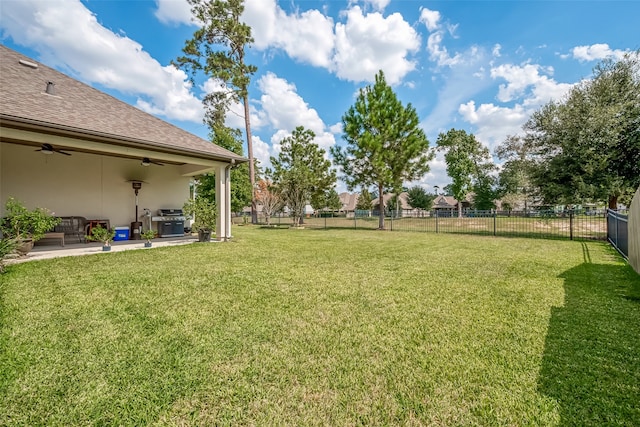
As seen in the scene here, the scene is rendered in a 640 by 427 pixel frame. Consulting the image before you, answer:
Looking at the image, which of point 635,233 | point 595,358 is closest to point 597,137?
point 635,233

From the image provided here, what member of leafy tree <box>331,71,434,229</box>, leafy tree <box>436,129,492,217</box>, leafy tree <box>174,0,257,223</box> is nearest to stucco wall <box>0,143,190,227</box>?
leafy tree <box>174,0,257,223</box>

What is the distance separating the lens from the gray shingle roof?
5512 mm

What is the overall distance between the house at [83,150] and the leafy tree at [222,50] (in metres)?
9.21

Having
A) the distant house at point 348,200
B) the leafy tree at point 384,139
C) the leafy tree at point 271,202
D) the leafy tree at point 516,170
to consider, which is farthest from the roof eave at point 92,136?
the distant house at point 348,200

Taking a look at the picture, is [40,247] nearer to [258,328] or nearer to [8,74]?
[8,74]

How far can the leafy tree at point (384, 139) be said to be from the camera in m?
14.7

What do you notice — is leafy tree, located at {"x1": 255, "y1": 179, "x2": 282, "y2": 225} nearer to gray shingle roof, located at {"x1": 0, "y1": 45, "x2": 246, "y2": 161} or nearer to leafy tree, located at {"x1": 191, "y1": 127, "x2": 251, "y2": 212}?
leafy tree, located at {"x1": 191, "y1": 127, "x2": 251, "y2": 212}

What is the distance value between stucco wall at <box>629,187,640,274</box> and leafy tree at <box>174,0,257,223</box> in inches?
670

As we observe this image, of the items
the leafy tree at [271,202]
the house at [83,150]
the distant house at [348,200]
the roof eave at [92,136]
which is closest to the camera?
the roof eave at [92,136]

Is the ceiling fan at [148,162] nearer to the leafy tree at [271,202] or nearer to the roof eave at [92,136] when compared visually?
the roof eave at [92,136]

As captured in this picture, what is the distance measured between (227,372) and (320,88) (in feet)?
54.5

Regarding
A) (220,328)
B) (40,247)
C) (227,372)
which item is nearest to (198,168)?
(40,247)

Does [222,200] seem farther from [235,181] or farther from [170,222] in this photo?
[235,181]

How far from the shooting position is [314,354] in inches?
87.6
